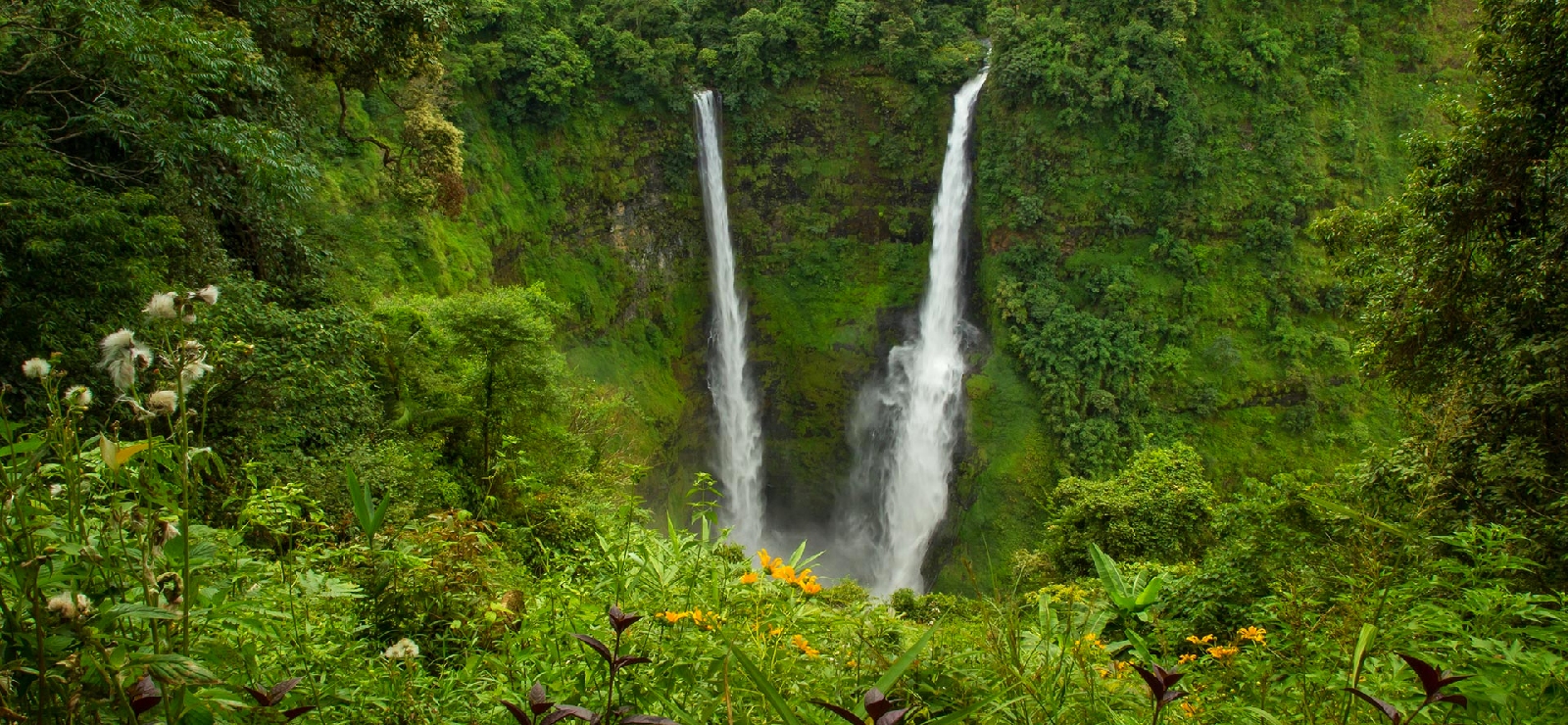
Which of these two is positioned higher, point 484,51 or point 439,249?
point 484,51

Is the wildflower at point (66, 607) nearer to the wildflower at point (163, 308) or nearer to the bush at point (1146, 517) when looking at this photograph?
the wildflower at point (163, 308)

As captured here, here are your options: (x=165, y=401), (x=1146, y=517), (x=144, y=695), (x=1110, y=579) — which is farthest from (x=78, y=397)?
(x=1146, y=517)

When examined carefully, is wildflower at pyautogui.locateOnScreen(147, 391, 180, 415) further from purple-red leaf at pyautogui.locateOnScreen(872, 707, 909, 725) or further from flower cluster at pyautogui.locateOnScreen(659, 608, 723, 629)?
purple-red leaf at pyautogui.locateOnScreen(872, 707, 909, 725)

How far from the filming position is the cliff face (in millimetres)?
19328

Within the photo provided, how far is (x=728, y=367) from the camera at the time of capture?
931 inches

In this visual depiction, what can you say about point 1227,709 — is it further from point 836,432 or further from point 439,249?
point 836,432

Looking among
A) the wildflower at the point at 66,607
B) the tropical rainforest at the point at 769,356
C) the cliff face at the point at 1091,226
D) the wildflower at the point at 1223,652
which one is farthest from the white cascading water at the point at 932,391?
the wildflower at the point at 66,607

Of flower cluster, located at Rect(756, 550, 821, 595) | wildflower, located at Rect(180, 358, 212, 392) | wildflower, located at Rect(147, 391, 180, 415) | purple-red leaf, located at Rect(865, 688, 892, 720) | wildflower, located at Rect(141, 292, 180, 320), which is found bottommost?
flower cluster, located at Rect(756, 550, 821, 595)

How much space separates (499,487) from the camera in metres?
7.58

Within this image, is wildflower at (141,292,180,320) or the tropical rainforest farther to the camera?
the tropical rainforest

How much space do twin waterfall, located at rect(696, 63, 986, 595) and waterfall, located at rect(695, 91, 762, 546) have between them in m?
0.03

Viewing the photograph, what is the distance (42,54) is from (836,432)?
19445 mm

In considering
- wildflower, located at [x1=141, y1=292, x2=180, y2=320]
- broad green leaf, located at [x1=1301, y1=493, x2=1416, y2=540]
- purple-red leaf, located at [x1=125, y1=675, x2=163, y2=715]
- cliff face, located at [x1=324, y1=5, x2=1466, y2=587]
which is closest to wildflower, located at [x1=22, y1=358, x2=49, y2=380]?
wildflower, located at [x1=141, y1=292, x2=180, y2=320]

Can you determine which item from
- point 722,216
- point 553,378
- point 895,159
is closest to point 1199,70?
point 895,159
